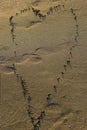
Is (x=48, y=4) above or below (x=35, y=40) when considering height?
above

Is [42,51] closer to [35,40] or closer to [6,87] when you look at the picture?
[35,40]

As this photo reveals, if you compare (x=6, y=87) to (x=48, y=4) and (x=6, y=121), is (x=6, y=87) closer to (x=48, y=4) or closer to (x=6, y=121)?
(x=6, y=121)

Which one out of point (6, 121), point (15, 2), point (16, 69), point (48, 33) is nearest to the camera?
point (6, 121)

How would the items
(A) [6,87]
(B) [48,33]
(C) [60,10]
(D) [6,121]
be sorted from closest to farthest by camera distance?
1. (D) [6,121]
2. (A) [6,87]
3. (B) [48,33]
4. (C) [60,10]

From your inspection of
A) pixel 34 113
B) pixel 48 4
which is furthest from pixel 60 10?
pixel 34 113

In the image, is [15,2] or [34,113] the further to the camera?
[15,2]

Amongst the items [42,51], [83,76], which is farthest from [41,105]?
[42,51]

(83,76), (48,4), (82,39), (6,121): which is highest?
(48,4)
